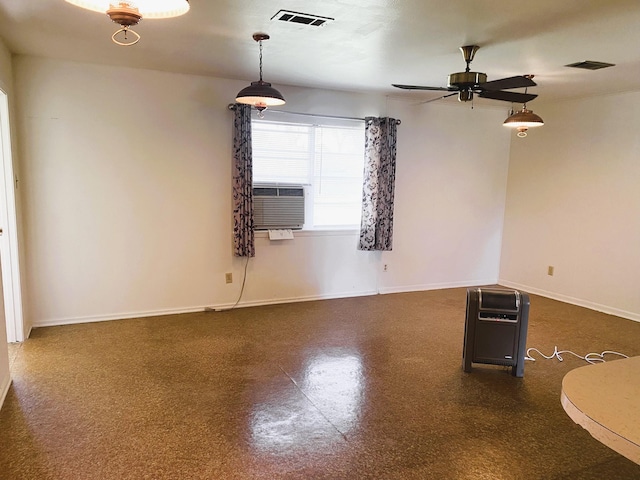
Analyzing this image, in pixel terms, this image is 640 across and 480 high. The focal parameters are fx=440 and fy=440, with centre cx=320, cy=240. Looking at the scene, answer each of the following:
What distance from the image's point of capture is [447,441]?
2445mm

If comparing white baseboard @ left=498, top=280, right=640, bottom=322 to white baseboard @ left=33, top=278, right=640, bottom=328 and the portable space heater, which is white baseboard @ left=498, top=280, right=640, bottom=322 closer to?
white baseboard @ left=33, top=278, right=640, bottom=328

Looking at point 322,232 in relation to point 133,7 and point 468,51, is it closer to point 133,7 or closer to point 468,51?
point 468,51

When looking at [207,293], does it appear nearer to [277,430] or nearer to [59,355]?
[59,355]

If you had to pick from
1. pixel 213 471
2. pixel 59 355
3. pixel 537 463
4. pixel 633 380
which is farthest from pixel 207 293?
pixel 633 380

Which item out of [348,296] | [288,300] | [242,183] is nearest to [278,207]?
[242,183]

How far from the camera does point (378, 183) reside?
17.1 ft

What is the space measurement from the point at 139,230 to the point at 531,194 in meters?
4.94

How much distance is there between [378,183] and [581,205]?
8.16 feet

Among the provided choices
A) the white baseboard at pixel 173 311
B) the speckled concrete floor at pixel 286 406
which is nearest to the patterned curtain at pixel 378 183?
the white baseboard at pixel 173 311

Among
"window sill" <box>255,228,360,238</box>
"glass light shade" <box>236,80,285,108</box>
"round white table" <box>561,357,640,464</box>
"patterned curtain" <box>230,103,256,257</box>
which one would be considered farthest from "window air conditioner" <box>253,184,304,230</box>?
"round white table" <box>561,357,640,464</box>

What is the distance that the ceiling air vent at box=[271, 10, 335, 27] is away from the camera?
272 cm

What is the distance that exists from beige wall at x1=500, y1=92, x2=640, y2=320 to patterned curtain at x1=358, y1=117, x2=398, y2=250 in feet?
6.71

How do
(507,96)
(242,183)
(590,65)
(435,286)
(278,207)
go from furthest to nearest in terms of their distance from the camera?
1. (435,286)
2. (278,207)
3. (242,183)
4. (590,65)
5. (507,96)

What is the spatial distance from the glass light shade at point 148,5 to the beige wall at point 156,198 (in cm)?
295
